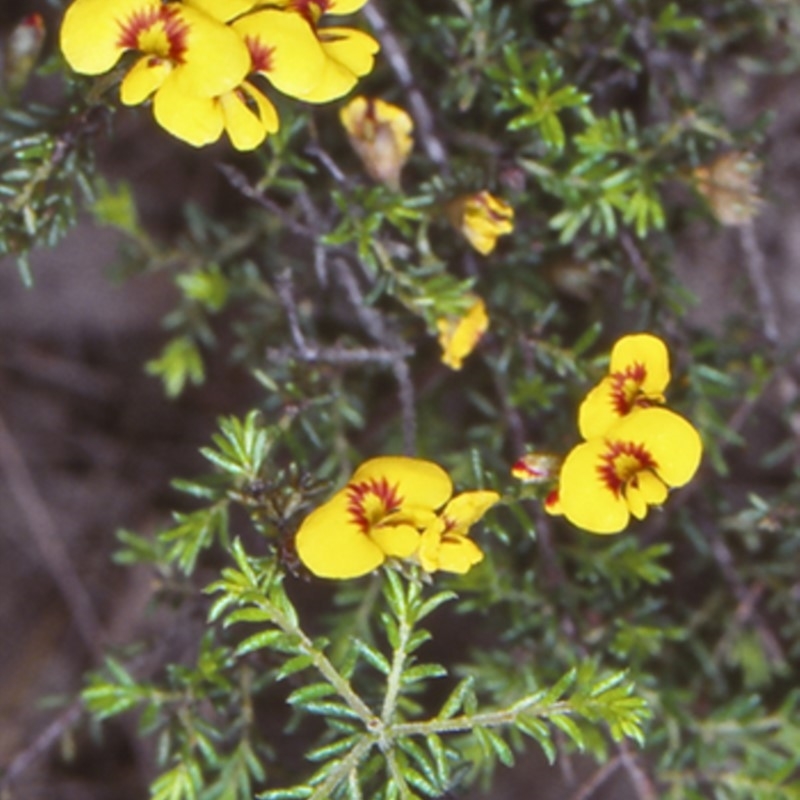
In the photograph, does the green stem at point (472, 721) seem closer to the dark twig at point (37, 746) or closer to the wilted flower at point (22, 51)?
the dark twig at point (37, 746)

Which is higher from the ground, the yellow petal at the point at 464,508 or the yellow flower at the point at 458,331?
the yellow petal at the point at 464,508

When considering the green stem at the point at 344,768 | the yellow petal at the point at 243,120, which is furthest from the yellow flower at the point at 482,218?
the green stem at the point at 344,768

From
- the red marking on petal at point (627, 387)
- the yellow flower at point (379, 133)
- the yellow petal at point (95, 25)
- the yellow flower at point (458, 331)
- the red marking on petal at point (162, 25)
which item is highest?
the yellow petal at point (95, 25)

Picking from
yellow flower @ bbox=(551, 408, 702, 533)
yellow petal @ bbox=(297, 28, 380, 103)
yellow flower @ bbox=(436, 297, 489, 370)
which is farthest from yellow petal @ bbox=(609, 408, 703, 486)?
yellow petal @ bbox=(297, 28, 380, 103)

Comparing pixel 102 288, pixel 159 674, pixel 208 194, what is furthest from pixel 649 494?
pixel 102 288

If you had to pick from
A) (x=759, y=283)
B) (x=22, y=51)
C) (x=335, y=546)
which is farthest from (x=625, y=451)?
(x=22, y=51)

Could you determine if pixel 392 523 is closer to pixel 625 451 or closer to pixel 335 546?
pixel 335 546

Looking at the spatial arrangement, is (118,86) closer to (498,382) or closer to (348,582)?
(498,382)
